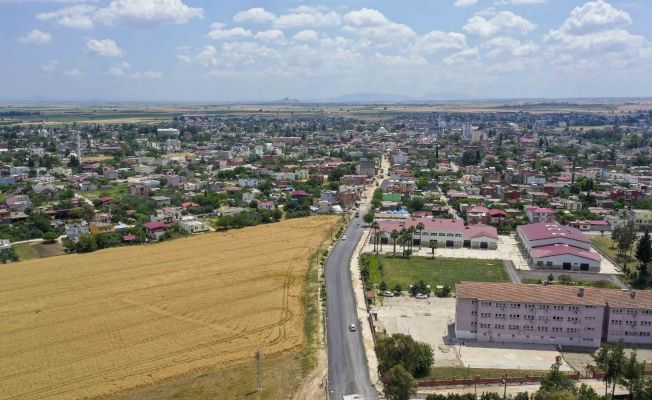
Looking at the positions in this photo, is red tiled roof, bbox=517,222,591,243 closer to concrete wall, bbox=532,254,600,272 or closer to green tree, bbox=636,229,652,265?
concrete wall, bbox=532,254,600,272

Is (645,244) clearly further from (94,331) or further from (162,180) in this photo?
(162,180)

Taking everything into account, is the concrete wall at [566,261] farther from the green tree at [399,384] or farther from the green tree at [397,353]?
the green tree at [399,384]

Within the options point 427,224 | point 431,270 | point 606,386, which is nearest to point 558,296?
point 606,386

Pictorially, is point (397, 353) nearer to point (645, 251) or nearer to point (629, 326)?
point (629, 326)

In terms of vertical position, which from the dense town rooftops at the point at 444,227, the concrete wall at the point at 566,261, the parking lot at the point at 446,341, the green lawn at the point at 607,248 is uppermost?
the dense town rooftops at the point at 444,227

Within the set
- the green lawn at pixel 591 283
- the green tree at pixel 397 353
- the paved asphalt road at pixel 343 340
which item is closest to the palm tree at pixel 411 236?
the paved asphalt road at pixel 343 340

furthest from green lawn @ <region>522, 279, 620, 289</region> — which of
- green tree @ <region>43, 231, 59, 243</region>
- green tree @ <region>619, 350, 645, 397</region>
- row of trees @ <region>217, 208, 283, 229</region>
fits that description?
green tree @ <region>43, 231, 59, 243</region>
